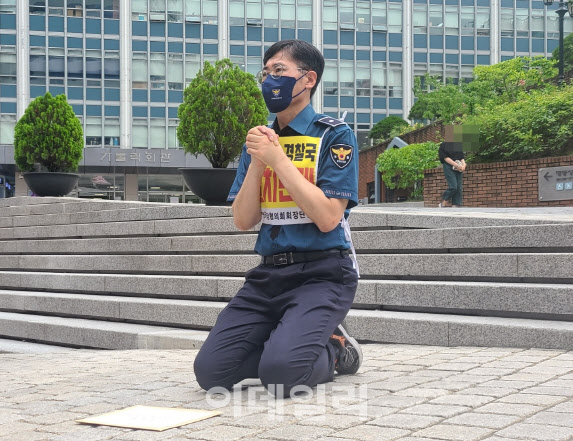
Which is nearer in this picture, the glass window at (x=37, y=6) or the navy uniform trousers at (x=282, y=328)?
the navy uniform trousers at (x=282, y=328)

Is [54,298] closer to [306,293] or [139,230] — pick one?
[139,230]

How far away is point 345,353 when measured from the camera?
4551 mm

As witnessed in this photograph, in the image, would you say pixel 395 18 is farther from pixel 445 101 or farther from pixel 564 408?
pixel 564 408

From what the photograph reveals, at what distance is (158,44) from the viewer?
170 feet

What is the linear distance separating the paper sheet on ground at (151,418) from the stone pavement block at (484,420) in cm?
109

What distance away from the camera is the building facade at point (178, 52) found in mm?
49688

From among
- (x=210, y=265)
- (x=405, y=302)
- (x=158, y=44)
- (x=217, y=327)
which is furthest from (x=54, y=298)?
(x=158, y=44)

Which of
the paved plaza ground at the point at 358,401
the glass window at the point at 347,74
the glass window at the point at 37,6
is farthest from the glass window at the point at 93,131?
the paved plaza ground at the point at 358,401

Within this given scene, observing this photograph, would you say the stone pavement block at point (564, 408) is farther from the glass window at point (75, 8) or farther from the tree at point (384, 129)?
the glass window at point (75, 8)

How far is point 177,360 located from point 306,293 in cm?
212

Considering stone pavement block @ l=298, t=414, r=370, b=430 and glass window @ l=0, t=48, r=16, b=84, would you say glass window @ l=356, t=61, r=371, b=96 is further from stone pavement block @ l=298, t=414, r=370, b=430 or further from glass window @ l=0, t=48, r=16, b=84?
stone pavement block @ l=298, t=414, r=370, b=430

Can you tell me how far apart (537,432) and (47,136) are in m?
14.4

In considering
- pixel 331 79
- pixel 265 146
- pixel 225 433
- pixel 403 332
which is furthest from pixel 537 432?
pixel 331 79

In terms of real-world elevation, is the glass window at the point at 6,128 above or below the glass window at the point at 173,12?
below
